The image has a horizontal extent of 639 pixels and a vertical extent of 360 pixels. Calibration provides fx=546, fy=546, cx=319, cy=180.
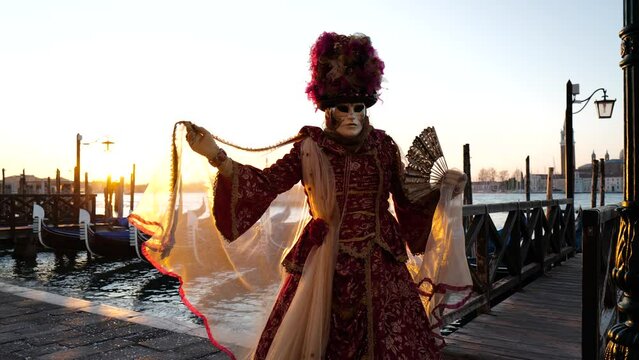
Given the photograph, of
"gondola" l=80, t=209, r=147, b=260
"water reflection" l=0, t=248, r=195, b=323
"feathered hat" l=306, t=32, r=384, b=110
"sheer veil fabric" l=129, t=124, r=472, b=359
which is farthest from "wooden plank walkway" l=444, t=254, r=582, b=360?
"gondola" l=80, t=209, r=147, b=260

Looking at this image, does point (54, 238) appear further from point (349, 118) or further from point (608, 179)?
point (608, 179)

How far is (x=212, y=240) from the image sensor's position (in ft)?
8.26

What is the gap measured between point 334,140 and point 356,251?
486 millimetres

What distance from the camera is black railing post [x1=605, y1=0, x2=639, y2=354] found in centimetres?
171

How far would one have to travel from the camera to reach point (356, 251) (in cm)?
223

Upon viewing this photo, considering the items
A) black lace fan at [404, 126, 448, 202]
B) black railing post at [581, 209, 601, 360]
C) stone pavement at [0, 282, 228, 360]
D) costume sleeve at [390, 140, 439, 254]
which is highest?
black lace fan at [404, 126, 448, 202]

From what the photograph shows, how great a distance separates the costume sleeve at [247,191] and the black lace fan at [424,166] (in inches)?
20.9

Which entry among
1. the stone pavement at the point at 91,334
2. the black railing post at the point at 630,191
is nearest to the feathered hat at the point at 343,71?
the black railing post at the point at 630,191

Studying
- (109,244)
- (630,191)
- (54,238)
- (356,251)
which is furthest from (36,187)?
(630,191)

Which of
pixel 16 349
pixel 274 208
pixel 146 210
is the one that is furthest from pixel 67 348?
pixel 274 208

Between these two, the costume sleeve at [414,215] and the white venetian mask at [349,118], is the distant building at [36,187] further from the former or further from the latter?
the white venetian mask at [349,118]

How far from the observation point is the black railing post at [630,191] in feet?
5.61

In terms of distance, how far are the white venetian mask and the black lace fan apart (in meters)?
0.34

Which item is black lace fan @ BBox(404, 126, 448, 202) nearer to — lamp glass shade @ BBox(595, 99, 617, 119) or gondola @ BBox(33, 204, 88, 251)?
lamp glass shade @ BBox(595, 99, 617, 119)
